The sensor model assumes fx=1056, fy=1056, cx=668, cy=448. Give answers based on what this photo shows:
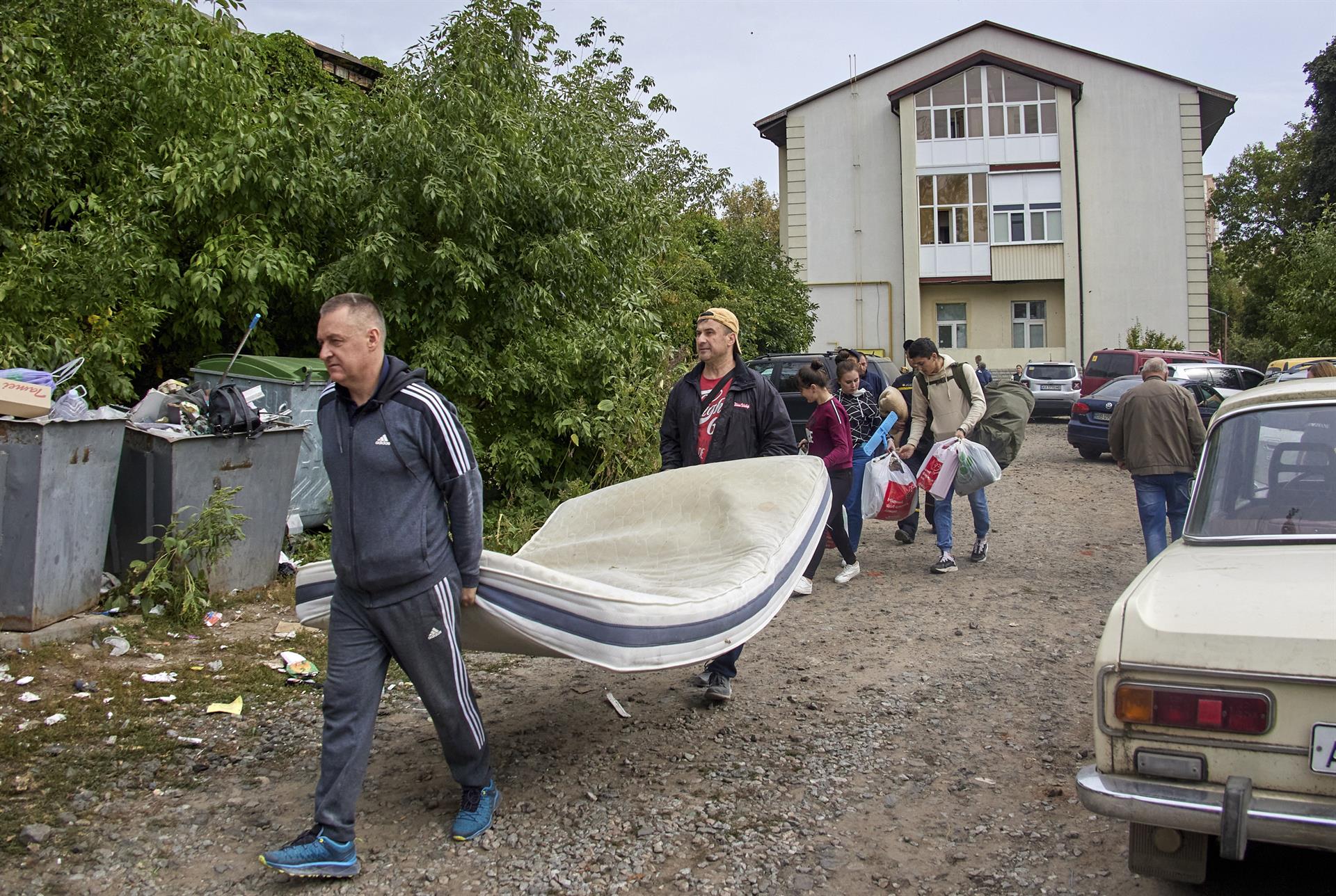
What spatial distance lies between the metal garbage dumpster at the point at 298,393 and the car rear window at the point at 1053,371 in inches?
877

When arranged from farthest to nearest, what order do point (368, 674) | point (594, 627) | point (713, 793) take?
point (713, 793) < point (594, 627) < point (368, 674)

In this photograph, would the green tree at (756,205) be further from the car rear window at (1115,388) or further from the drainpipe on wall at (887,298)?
the car rear window at (1115,388)

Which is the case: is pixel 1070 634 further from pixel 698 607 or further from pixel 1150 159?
pixel 1150 159

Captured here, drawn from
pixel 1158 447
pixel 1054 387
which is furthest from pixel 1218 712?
pixel 1054 387

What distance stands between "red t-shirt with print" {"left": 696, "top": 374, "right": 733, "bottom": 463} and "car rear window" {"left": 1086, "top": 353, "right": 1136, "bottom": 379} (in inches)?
753

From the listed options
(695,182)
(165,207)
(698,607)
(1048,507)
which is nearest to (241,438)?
(165,207)

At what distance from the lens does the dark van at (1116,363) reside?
2213cm

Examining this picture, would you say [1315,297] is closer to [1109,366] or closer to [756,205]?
[1109,366]

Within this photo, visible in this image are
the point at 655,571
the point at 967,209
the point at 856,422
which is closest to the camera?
the point at 655,571

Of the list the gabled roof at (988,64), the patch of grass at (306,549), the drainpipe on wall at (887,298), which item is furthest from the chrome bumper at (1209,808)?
the gabled roof at (988,64)

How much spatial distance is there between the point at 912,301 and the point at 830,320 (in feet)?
9.67

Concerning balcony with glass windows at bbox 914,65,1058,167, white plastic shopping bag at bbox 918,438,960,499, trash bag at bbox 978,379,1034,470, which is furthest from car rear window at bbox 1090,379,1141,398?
balcony with glass windows at bbox 914,65,1058,167

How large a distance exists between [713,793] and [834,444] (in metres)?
4.51

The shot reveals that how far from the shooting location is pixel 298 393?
26.6ft
